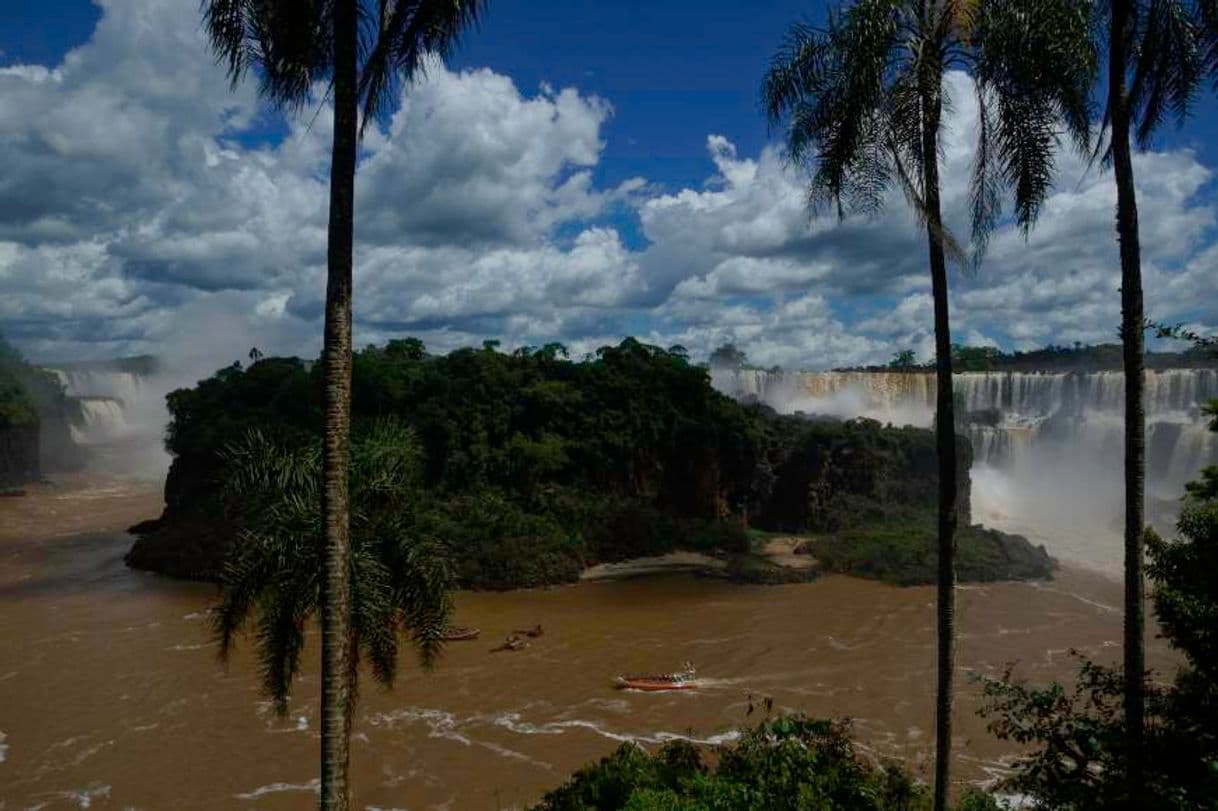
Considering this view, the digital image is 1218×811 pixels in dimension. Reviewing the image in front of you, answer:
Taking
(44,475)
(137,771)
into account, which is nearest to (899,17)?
(137,771)

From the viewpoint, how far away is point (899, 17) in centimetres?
710

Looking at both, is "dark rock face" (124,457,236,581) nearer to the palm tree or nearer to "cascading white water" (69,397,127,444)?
the palm tree

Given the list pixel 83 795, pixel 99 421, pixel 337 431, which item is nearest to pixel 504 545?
pixel 83 795

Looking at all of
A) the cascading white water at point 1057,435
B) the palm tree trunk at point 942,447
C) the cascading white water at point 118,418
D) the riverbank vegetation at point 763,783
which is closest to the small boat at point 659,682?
the riverbank vegetation at point 763,783

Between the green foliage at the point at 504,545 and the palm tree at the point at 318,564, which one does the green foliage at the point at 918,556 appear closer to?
the green foliage at the point at 504,545

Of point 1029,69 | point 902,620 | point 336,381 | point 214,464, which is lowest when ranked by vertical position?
point 902,620

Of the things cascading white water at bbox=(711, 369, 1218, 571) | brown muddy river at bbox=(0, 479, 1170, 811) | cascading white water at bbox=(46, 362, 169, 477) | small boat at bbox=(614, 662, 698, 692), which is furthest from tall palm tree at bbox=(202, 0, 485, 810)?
cascading white water at bbox=(46, 362, 169, 477)

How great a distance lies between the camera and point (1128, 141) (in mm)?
6922

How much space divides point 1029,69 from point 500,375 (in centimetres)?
3222

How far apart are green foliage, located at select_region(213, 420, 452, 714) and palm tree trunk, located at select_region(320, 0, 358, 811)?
1285mm

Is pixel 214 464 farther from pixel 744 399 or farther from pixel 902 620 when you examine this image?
pixel 744 399

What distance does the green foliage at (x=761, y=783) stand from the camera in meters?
8.06

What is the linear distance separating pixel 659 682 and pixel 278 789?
8.66 metres

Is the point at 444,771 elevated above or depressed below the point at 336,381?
below
